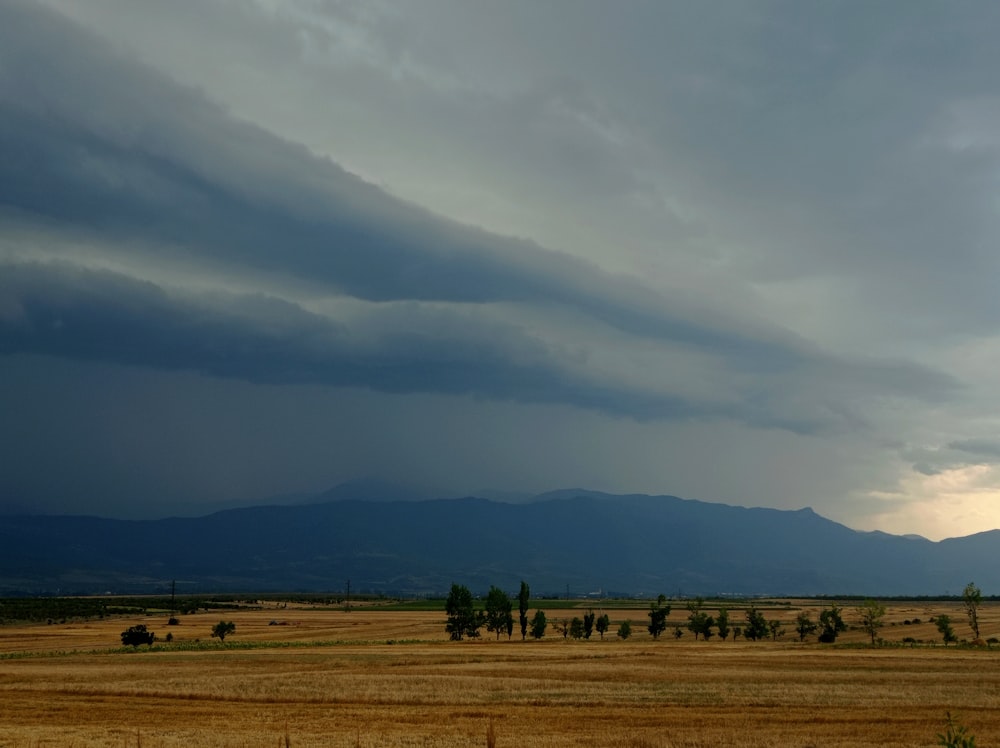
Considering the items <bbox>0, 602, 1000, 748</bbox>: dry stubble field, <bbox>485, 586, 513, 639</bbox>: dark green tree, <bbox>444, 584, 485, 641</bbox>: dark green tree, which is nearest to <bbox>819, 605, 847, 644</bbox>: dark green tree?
<bbox>0, 602, 1000, 748</bbox>: dry stubble field

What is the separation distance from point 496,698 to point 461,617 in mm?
96857

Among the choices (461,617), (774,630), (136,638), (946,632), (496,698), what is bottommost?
(774,630)

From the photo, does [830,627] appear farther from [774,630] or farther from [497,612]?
[497,612]

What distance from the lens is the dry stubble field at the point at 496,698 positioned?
115 ft

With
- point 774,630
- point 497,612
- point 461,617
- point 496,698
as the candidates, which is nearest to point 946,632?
point 774,630

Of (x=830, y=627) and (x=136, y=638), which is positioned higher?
(x=136, y=638)

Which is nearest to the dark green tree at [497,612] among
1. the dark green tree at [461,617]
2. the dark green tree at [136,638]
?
the dark green tree at [461,617]

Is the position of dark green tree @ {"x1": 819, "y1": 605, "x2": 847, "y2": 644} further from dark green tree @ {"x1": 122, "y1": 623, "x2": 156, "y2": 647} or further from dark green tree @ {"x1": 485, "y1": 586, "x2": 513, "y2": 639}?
dark green tree @ {"x1": 122, "y1": 623, "x2": 156, "y2": 647}

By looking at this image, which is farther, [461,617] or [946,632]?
[461,617]

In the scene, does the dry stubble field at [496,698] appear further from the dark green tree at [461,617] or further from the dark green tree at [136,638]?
the dark green tree at [461,617]

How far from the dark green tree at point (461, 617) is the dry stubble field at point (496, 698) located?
5006cm

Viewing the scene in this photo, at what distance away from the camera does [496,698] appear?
161 ft

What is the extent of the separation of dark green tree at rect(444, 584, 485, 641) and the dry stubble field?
50.1 meters

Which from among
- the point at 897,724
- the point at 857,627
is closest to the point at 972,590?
the point at 857,627
